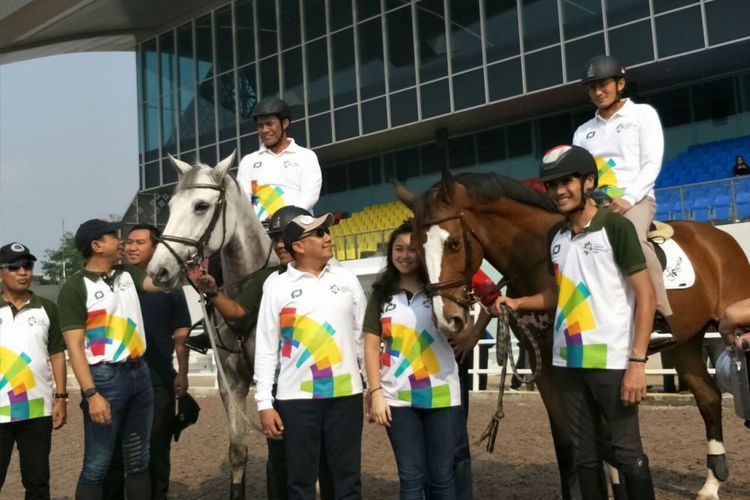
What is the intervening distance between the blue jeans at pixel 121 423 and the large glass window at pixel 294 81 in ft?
81.3

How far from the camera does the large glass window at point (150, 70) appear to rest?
113ft

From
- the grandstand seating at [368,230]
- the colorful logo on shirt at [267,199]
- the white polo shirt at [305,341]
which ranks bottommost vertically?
the white polo shirt at [305,341]

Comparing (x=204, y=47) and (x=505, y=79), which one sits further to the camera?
(x=204, y=47)

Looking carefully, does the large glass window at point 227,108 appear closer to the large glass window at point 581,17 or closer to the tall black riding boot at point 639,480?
the large glass window at point 581,17

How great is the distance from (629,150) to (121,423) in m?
3.82

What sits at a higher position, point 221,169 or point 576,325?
point 221,169

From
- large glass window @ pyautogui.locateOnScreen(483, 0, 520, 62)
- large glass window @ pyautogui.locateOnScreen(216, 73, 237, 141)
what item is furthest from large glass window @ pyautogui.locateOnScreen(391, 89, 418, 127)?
large glass window @ pyautogui.locateOnScreen(216, 73, 237, 141)

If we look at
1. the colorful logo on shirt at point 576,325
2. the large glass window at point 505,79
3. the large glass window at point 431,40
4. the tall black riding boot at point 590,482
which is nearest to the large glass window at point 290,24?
the large glass window at point 431,40

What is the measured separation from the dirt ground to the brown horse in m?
1.09

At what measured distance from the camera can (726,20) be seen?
18.8 meters

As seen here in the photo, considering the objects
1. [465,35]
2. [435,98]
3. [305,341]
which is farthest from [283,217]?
[465,35]

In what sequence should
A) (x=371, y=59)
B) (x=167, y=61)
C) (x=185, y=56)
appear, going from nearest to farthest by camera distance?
1. (x=371, y=59)
2. (x=185, y=56)
3. (x=167, y=61)

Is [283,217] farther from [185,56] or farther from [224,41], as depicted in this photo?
[185,56]

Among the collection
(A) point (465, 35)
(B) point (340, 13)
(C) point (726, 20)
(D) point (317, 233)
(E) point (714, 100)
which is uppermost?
(B) point (340, 13)
